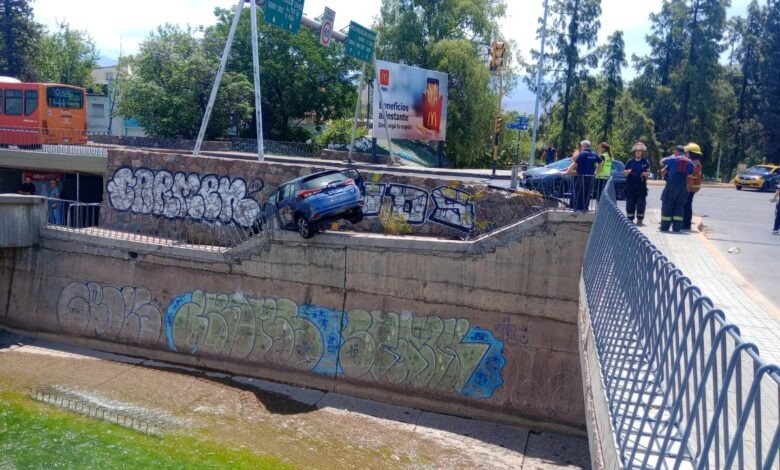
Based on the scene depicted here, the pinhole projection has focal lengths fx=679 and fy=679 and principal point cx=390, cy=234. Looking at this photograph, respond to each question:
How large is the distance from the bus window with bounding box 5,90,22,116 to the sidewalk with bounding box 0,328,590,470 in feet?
48.9

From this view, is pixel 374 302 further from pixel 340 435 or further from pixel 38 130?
pixel 38 130

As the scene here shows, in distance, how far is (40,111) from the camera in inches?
1126

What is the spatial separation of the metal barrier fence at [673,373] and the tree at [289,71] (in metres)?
35.0

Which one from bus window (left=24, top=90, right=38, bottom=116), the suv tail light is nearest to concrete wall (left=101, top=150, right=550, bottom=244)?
the suv tail light

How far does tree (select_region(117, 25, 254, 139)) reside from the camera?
1419 inches

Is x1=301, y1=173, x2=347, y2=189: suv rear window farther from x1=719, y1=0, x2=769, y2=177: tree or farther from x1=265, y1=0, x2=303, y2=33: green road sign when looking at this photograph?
x1=719, y1=0, x2=769, y2=177: tree

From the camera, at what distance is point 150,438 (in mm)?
13297

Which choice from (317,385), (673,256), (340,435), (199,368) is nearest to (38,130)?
(199,368)

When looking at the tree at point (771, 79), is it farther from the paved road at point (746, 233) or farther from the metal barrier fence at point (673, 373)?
the metal barrier fence at point (673, 373)

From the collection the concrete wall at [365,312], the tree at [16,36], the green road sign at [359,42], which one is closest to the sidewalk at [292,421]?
the concrete wall at [365,312]

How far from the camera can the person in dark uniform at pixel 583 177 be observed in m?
14.5

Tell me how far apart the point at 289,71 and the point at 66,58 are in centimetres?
2766

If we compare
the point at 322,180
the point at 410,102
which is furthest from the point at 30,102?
the point at 322,180

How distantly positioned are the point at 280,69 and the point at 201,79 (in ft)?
18.0
